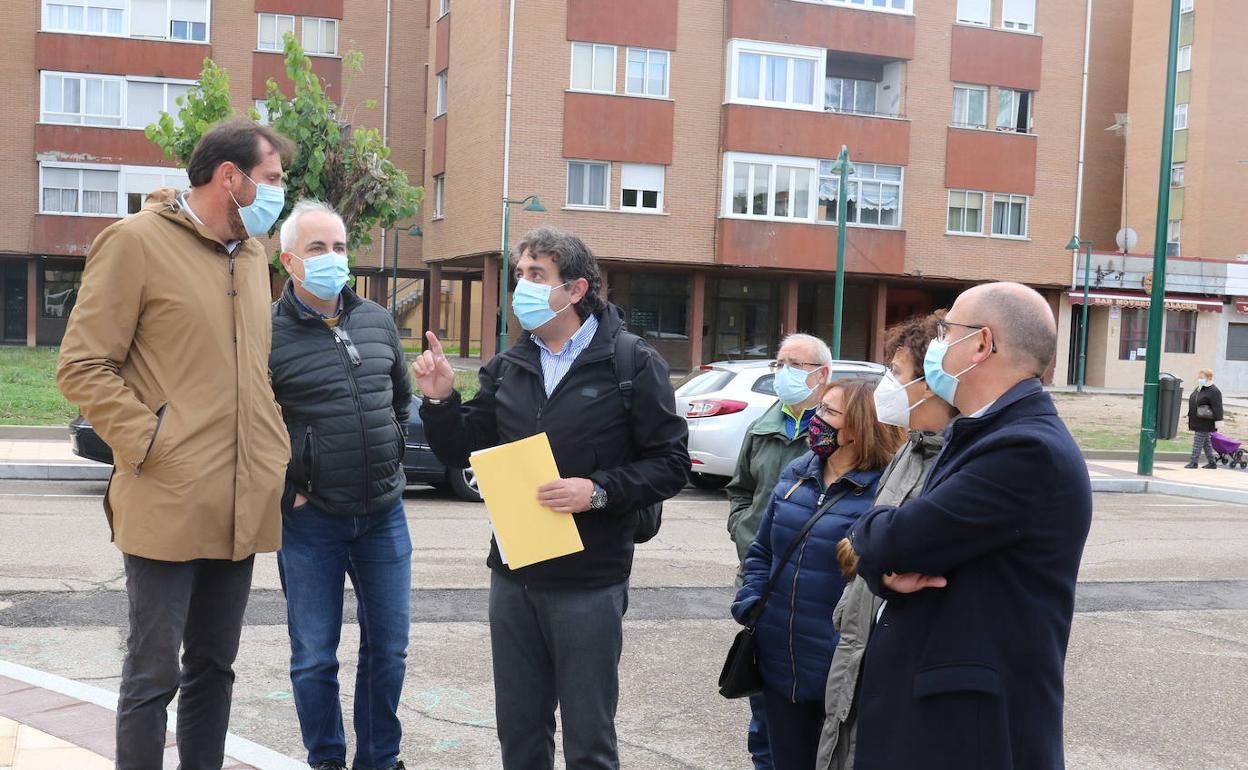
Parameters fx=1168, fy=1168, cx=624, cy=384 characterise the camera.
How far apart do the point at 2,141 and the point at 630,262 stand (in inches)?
800

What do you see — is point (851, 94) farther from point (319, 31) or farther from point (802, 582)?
point (802, 582)

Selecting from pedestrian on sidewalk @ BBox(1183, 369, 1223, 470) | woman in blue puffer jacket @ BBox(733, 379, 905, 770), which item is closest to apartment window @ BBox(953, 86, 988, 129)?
pedestrian on sidewalk @ BBox(1183, 369, 1223, 470)

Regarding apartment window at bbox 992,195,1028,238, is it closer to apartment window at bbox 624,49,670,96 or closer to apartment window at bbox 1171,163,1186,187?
apartment window at bbox 624,49,670,96

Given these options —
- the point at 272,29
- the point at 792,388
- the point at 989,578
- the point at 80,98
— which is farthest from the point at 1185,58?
the point at 989,578

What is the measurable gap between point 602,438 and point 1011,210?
32876mm

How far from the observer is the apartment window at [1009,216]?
33.8 m

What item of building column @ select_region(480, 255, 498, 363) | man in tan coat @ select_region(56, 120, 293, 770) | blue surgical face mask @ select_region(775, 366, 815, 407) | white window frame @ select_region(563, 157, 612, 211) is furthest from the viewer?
building column @ select_region(480, 255, 498, 363)

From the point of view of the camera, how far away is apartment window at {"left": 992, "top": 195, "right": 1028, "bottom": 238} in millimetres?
33812

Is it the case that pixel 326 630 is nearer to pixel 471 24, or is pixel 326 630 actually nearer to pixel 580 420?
pixel 580 420

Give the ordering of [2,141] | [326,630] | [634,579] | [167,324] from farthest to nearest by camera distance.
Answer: [2,141]
[634,579]
[326,630]
[167,324]

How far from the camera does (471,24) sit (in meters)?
31.8

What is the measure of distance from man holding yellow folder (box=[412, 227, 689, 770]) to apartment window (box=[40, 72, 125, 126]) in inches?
Answer: 1445

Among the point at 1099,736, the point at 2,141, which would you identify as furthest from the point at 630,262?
the point at 1099,736

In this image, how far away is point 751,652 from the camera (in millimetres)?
3855
